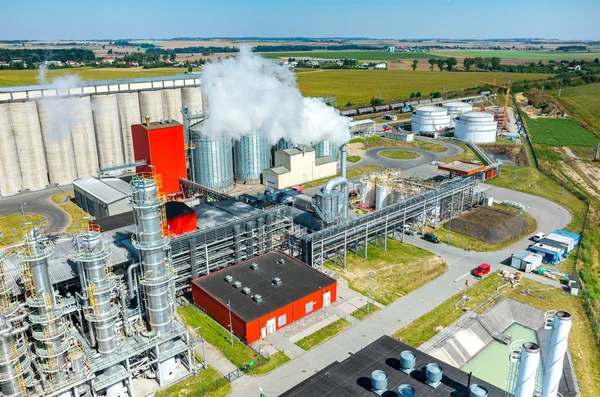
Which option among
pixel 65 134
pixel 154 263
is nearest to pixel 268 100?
pixel 154 263

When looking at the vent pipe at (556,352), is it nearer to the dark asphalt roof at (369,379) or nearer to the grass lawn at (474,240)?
the dark asphalt roof at (369,379)

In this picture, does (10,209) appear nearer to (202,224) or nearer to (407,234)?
(202,224)

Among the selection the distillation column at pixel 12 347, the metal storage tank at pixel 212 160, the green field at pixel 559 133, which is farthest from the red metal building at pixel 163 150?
the green field at pixel 559 133

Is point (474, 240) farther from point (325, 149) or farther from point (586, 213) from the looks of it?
point (325, 149)

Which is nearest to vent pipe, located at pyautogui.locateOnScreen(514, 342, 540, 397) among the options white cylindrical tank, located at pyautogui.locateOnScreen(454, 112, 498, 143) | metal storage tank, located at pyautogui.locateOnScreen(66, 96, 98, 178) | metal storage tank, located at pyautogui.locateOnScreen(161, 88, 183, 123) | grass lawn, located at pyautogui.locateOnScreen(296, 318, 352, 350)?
grass lawn, located at pyautogui.locateOnScreen(296, 318, 352, 350)

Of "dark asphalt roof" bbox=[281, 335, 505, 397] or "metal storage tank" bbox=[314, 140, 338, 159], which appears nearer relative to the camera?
"dark asphalt roof" bbox=[281, 335, 505, 397]

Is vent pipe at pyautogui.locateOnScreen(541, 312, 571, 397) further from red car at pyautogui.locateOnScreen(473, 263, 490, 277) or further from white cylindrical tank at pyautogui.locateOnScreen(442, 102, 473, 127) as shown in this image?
white cylindrical tank at pyautogui.locateOnScreen(442, 102, 473, 127)
